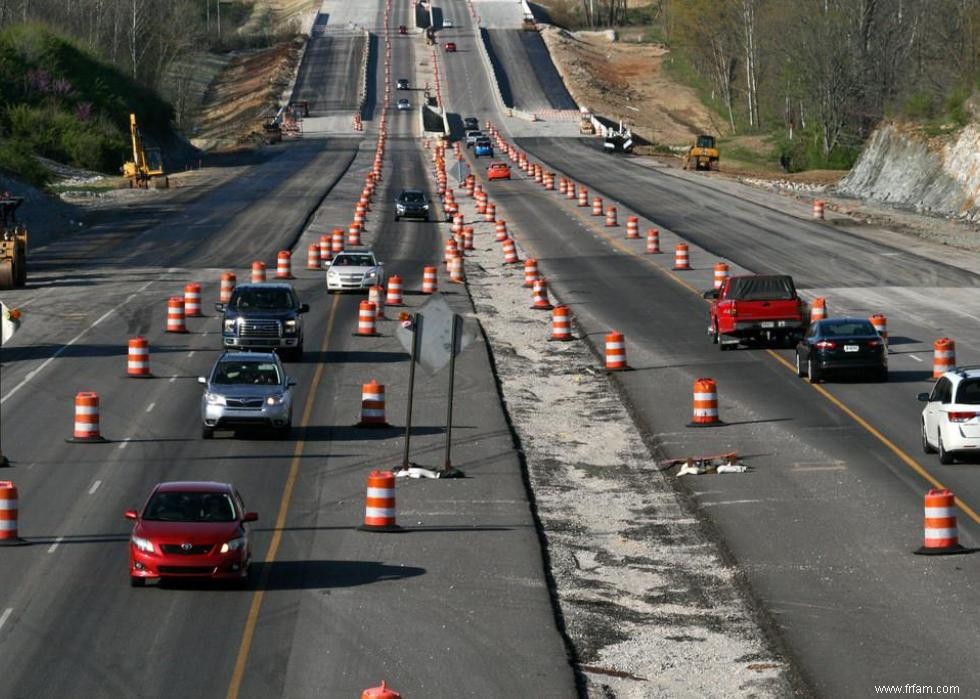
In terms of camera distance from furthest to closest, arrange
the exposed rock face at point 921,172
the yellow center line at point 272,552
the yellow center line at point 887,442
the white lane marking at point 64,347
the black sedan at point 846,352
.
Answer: the exposed rock face at point 921,172 < the white lane marking at point 64,347 < the black sedan at point 846,352 < the yellow center line at point 887,442 < the yellow center line at point 272,552

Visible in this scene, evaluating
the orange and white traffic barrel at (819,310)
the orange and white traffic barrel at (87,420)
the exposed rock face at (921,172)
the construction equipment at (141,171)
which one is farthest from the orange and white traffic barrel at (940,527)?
the construction equipment at (141,171)

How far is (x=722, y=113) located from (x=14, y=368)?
115814 mm

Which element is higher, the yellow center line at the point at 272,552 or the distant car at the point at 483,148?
the distant car at the point at 483,148

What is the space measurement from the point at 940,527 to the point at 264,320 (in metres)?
21.0

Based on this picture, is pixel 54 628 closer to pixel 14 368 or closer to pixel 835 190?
pixel 14 368

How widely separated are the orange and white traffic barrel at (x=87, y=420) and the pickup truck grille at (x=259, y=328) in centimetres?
910

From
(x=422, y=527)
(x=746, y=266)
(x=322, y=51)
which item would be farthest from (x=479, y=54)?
(x=422, y=527)

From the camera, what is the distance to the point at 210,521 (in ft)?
70.7

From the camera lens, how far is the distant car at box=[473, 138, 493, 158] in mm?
117938

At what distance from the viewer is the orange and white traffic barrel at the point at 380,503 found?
24734 mm

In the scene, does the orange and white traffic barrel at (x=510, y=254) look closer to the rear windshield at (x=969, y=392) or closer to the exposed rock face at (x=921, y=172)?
the exposed rock face at (x=921, y=172)

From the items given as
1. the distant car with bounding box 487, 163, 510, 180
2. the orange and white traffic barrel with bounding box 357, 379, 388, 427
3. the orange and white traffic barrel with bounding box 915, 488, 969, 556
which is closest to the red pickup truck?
the orange and white traffic barrel with bounding box 357, 379, 388, 427

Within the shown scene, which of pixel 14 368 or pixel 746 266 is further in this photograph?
pixel 746 266

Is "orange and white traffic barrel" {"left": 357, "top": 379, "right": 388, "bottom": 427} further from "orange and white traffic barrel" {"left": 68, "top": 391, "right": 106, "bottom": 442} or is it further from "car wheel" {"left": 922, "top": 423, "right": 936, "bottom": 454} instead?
"car wheel" {"left": 922, "top": 423, "right": 936, "bottom": 454}
